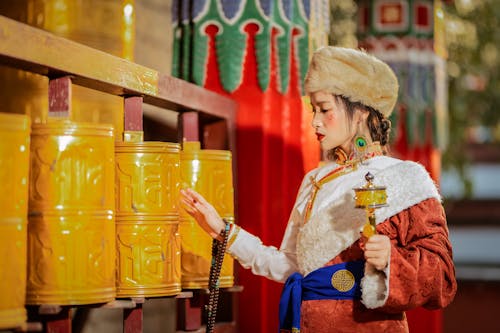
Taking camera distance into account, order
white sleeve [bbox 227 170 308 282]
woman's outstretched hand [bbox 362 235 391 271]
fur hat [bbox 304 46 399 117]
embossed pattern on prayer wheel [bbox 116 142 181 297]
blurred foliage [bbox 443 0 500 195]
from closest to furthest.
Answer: woman's outstretched hand [bbox 362 235 391 271] → embossed pattern on prayer wheel [bbox 116 142 181 297] → fur hat [bbox 304 46 399 117] → white sleeve [bbox 227 170 308 282] → blurred foliage [bbox 443 0 500 195]

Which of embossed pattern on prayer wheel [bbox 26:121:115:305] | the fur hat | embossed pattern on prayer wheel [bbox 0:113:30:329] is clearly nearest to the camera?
embossed pattern on prayer wheel [bbox 0:113:30:329]

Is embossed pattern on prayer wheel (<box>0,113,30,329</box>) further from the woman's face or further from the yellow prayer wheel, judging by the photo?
the woman's face

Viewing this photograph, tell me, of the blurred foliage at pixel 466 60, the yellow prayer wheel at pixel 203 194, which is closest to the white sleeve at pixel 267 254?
the yellow prayer wheel at pixel 203 194

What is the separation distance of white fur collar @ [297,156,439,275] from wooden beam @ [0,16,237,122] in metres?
0.57

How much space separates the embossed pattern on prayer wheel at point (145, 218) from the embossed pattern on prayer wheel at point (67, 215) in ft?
0.52

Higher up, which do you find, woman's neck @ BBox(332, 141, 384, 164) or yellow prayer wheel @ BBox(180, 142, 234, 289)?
woman's neck @ BBox(332, 141, 384, 164)

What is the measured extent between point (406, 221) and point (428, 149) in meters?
3.13

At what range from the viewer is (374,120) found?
247cm

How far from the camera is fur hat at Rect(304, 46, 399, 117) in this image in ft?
7.93

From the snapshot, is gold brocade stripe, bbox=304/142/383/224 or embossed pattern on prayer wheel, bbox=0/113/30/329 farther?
gold brocade stripe, bbox=304/142/383/224

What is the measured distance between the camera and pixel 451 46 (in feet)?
24.1

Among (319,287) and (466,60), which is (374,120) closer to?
(319,287)

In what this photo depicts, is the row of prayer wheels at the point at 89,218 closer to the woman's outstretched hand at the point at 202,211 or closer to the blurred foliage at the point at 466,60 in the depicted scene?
the woman's outstretched hand at the point at 202,211

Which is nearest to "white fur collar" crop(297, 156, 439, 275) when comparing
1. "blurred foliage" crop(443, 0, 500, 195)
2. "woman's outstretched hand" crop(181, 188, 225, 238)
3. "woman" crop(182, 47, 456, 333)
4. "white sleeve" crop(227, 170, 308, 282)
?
"woman" crop(182, 47, 456, 333)
